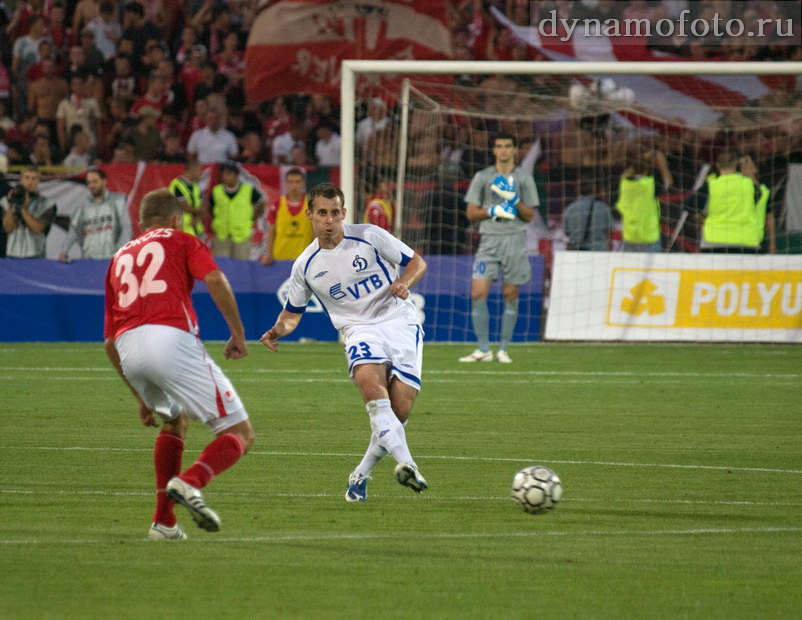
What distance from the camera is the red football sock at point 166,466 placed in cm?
658

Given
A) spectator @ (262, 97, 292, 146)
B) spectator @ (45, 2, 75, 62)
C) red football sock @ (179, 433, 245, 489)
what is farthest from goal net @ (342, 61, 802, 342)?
red football sock @ (179, 433, 245, 489)

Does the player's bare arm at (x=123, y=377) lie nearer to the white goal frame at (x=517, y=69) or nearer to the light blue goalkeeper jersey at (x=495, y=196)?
the light blue goalkeeper jersey at (x=495, y=196)

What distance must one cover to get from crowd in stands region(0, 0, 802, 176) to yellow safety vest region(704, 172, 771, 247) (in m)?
3.86

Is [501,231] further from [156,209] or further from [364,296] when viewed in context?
[156,209]

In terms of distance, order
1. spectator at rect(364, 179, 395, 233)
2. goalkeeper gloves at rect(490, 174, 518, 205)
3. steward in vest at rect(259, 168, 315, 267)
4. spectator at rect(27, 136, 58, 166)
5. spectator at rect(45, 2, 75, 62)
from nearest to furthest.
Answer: goalkeeper gloves at rect(490, 174, 518, 205) < steward in vest at rect(259, 168, 315, 267) < spectator at rect(364, 179, 395, 233) < spectator at rect(27, 136, 58, 166) < spectator at rect(45, 2, 75, 62)

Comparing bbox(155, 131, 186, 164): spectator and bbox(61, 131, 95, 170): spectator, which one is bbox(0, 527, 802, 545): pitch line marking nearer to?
bbox(155, 131, 186, 164): spectator

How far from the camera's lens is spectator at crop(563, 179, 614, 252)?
20062mm

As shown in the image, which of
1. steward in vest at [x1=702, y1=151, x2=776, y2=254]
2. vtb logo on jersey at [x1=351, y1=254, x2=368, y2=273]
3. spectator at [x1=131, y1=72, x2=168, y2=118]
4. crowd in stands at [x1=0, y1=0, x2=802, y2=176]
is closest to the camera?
vtb logo on jersey at [x1=351, y1=254, x2=368, y2=273]

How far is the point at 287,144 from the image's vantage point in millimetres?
22812

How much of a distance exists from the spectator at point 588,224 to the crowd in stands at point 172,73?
3323 mm

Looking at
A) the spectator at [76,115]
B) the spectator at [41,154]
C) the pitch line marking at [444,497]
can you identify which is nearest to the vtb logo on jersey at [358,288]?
the pitch line marking at [444,497]

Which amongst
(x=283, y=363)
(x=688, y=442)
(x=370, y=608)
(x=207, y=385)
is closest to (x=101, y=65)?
(x=283, y=363)

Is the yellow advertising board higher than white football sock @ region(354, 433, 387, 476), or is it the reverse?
white football sock @ region(354, 433, 387, 476)

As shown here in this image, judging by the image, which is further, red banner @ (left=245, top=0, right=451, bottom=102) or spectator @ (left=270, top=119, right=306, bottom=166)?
spectator @ (left=270, top=119, right=306, bottom=166)
